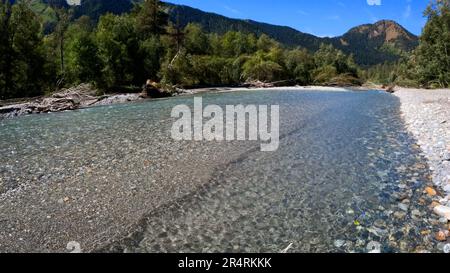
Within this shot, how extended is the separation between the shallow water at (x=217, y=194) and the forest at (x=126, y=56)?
110 feet

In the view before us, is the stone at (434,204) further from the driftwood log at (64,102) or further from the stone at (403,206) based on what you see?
the driftwood log at (64,102)

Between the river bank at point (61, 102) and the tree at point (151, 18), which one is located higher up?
the tree at point (151, 18)

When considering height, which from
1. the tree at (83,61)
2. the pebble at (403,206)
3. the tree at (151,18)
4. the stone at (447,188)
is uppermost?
the tree at (151,18)

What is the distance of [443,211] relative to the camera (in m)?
6.45

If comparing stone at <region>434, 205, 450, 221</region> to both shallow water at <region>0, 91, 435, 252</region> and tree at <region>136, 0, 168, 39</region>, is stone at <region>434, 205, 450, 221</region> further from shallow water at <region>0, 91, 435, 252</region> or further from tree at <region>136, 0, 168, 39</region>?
tree at <region>136, 0, 168, 39</region>

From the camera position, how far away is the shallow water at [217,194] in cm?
581

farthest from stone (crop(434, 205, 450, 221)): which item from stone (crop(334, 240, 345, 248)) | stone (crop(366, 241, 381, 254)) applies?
stone (crop(334, 240, 345, 248))

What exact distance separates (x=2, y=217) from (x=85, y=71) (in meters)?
43.6

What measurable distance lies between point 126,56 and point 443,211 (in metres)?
51.5

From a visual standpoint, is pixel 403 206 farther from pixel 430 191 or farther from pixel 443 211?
pixel 430 191

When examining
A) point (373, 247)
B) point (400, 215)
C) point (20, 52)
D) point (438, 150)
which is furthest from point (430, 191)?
point (20, 52)

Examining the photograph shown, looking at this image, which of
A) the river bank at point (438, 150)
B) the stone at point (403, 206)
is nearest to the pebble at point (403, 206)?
the stone at point (403, 206)

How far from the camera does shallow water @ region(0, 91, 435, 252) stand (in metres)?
5.81
